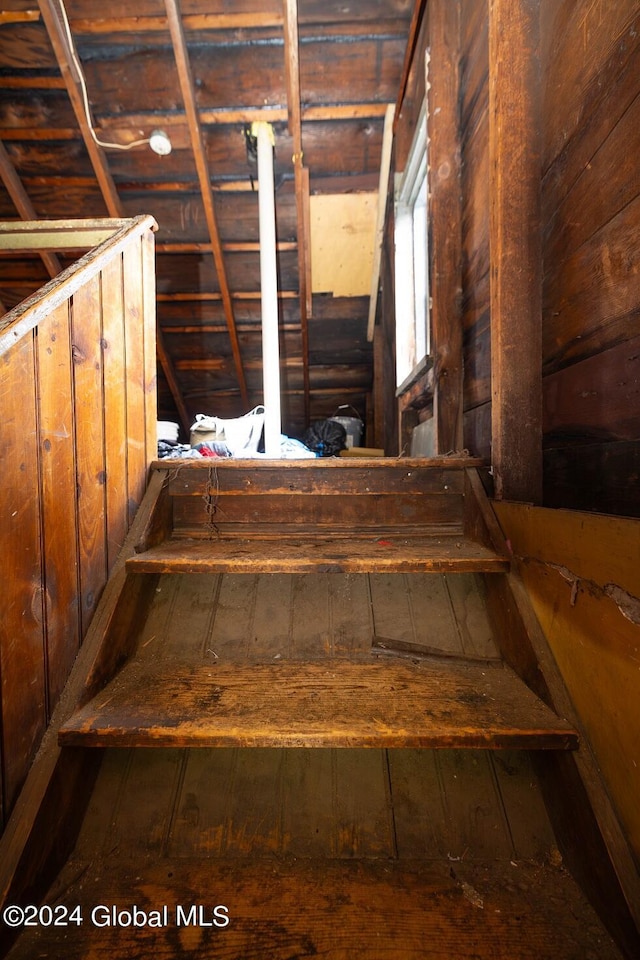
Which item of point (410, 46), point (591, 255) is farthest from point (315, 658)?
point (410, 46)

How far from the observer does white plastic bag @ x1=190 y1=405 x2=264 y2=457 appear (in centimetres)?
270

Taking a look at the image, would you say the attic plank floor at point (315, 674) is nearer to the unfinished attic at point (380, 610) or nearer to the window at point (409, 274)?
the unfinished attic at point (380, 610)

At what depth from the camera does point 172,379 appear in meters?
4.37

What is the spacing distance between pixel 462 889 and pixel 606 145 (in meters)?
1.46

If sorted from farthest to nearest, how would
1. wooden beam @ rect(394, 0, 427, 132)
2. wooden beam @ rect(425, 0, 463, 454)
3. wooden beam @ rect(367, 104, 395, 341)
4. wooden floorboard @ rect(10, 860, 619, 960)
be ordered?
wooden beam @ rect(367, 104, 395, 341)
wooden beam @ rect(394, 0, 427, 132)
wooden beam @ rect(425, 0, 463, 454)
wooden floorboard @ rect(10, 860, 619, 960)

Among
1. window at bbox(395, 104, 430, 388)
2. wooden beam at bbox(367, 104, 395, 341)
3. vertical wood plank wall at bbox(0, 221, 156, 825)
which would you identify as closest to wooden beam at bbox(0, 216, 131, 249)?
vertical wood plank wall at bbox(0, 221, 156, 825)

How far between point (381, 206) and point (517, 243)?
271cm

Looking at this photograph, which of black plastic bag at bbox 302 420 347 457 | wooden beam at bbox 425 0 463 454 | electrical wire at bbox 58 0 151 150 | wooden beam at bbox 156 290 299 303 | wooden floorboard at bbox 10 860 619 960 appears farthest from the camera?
black plastic bag at bbox 302 420 347 457

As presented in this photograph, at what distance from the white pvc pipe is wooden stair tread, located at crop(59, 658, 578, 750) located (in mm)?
1763

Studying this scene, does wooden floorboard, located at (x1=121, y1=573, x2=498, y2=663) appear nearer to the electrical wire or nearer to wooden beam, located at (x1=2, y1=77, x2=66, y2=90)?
the electrical wire

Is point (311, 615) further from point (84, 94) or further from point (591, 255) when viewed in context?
point (84, 94)

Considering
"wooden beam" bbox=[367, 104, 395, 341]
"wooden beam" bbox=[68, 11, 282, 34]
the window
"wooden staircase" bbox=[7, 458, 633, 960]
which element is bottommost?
"wooden staircase" bbox=[7, 458, 633, 960]

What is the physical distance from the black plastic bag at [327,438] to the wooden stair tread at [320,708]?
3.03 meters

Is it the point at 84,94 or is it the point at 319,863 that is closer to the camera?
the point at 319,863
